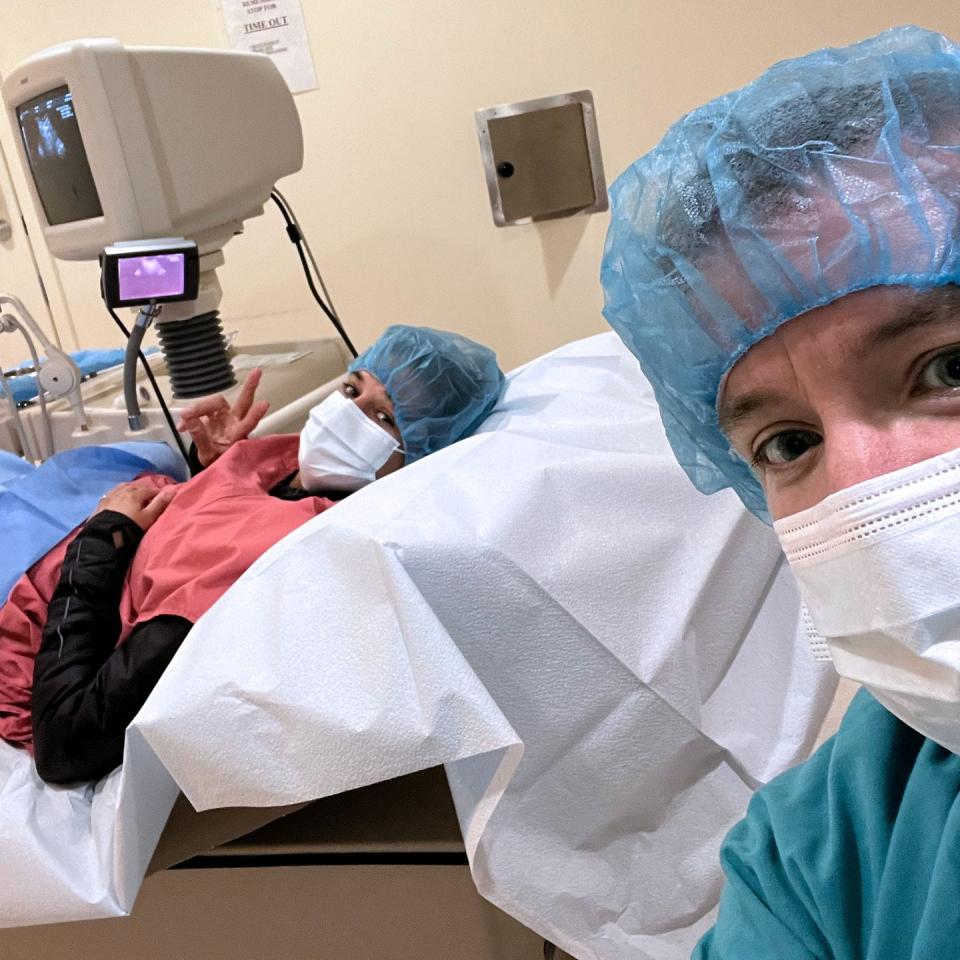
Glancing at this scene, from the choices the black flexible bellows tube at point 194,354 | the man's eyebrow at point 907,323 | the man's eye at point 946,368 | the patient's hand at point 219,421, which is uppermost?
the man's eyebrow at point 907,323

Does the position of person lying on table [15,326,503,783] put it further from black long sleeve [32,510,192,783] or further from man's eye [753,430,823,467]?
man's eye [753,430,823,467]

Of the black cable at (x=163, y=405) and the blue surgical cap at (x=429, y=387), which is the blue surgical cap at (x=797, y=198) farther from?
the black cable at (x=163, y=405)

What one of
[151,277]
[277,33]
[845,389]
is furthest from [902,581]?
[277,33]

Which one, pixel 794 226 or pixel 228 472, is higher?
pixel 794 226

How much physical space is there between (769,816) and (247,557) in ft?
2.24

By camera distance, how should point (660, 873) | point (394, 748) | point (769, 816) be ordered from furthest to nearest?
point (660, 873) < point (394, 748) < point (769, 816)

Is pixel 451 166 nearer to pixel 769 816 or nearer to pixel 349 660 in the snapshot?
pixel 349 660

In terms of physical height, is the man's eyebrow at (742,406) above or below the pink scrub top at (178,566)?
above

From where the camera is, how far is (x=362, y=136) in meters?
2.01

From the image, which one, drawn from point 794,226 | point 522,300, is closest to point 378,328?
point 522,300

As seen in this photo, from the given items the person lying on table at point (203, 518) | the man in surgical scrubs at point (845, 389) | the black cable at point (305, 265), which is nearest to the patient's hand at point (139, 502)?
the person lying on table at point (203, 518)

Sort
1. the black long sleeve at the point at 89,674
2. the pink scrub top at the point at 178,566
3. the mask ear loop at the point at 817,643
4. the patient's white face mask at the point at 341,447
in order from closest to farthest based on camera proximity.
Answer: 1. the mask ear loop at the point at 817,643
2. the black long sleeve at the point at 89,674
3. the pink scrub top at the point at 178,566
4. the patient's white face mask at the point at 341,447

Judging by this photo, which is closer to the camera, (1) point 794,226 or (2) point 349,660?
(1) point 794,226

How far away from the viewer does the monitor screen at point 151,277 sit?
4.45 feet
